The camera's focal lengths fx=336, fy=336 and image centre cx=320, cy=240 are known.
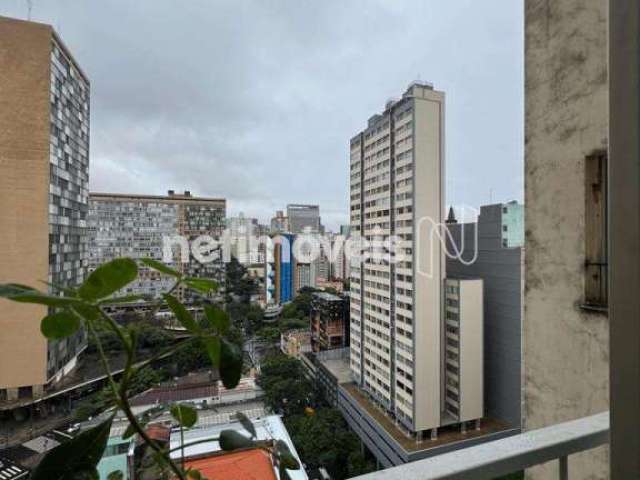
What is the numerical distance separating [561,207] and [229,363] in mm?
1010

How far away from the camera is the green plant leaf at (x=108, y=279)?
23cm

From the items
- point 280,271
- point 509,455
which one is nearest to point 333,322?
point 280,271

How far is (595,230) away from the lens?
0.85 meters

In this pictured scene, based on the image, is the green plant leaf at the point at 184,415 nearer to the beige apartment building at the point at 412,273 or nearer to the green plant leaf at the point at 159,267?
the green plant leaf at the point at 159,267

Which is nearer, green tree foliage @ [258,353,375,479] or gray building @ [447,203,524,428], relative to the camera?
green tree foliage @ [258,353,375,479]

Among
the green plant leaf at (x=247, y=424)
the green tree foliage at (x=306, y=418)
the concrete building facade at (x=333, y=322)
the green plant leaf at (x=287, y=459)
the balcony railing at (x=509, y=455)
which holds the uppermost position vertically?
the green plant leaf at (x=247, y=424)

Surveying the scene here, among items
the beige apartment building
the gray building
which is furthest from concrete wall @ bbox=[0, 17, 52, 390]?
the gray building

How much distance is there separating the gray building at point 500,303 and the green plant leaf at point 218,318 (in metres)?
9.03

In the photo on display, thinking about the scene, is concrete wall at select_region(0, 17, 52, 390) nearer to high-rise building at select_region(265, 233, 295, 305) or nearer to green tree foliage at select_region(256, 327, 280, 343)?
green tree foliage at select_region(256, 327, 280, 343)

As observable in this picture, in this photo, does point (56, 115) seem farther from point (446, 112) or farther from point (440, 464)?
point (446, 112)

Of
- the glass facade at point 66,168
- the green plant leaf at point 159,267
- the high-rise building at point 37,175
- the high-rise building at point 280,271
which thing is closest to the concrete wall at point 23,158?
the high-rise building at point 37,175

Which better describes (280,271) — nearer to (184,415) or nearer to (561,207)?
(561,207)

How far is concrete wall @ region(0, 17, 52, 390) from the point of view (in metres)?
4.70

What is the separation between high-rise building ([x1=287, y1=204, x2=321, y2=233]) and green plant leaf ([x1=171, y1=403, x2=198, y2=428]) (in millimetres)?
26716
